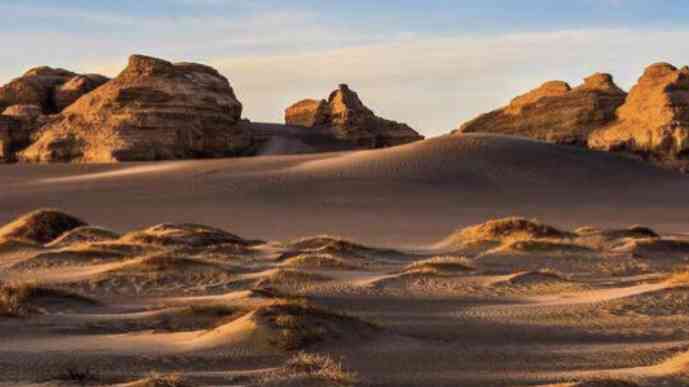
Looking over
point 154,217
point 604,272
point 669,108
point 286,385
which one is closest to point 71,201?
point 154,217

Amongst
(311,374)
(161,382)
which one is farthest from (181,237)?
(161,382)

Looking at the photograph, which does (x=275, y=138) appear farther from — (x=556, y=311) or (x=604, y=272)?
(x=556, y=311)

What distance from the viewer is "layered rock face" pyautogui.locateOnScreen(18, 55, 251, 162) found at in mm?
70375

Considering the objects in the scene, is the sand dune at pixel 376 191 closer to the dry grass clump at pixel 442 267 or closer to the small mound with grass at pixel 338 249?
the small mound with grass at pixel 338 249

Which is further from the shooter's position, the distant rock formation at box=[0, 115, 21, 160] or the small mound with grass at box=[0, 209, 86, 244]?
the distant rock formation at box=[0, 115, 21, 160]

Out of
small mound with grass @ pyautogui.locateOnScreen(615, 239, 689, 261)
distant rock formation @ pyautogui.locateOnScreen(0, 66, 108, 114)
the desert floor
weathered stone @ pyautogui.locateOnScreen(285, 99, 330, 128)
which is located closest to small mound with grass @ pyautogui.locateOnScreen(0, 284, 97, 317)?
the desert floor

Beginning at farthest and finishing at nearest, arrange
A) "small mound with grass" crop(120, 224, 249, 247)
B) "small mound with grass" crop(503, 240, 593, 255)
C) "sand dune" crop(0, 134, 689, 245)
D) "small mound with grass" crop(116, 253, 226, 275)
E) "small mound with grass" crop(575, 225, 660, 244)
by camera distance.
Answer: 1. "sand dune" crop(0, 134, 689, 245)
2. "small mound with grass" crop(575, 225, 660, 244)
3. "small mound with grass" crop(120, 224, 249, 247)
4. "small mound with grass" crop(503, 240, 593, 255)
5. "small mound with grass" crop(116, 253, 226, 275)

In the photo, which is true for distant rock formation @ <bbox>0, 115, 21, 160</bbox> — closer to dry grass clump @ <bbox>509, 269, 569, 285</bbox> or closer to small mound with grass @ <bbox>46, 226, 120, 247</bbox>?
small mound with grass @ <bbox>46, 226, 120, 247</bbox>

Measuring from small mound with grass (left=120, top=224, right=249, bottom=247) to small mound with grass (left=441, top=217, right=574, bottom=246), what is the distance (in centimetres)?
564

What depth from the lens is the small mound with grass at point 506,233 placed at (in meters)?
28.1

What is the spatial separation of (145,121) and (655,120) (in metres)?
36.9

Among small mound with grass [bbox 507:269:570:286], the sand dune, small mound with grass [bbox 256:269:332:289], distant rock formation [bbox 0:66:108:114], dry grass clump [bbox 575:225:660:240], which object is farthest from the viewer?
distant rock formation [bbox 0:66:108:114]

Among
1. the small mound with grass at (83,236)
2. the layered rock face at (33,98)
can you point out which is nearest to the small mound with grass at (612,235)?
the small mound with grass at (83,236)

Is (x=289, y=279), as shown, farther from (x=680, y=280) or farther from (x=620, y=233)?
(x=620, y=233)
